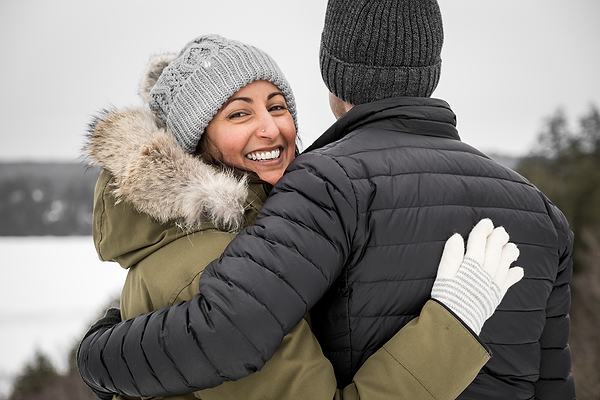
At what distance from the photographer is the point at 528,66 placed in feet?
249

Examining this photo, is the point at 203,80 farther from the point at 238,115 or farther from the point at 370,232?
the point at 370,232

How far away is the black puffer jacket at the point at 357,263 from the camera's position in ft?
3.68

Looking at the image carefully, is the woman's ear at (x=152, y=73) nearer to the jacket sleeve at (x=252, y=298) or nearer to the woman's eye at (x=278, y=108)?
the woman's eye at (x=278, y=108)

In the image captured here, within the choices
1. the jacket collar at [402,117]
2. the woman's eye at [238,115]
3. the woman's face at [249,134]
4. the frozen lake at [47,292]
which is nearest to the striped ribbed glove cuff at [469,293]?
the jacket collar at [402,117]

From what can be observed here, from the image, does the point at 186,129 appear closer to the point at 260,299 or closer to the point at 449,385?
the point at 260,299

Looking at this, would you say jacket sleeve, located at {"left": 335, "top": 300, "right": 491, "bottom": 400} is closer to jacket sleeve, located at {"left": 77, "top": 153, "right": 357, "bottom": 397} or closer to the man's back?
the man's back

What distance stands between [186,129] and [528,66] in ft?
275

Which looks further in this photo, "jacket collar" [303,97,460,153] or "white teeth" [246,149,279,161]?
"white teeth" [246,149,279,161]

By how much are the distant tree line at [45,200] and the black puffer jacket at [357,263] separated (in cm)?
4275

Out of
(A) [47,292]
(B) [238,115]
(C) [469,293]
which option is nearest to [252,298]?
(C) [469,293]

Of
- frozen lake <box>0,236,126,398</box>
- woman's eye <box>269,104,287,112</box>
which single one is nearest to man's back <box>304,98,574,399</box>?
woman's eye <box>269,104,287,112</box>

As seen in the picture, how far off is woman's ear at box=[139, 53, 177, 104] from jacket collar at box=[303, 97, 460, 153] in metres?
0.86

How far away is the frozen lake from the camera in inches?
1542

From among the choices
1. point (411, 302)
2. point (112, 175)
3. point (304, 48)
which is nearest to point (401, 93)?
point (411, 302)
